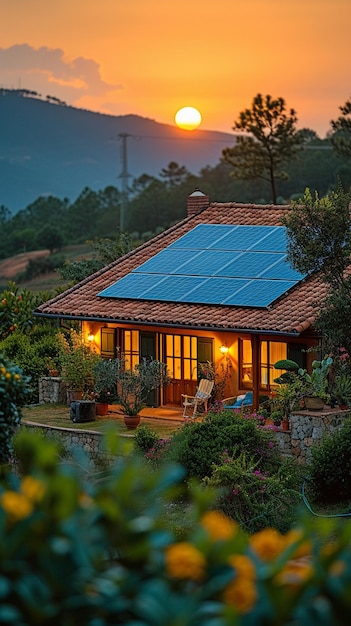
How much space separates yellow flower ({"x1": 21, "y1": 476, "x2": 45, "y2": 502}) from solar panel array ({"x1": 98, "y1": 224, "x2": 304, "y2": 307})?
21.9 m

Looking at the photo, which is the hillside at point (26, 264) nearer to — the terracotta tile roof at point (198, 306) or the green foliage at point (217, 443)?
the terracotta tile roof at point (198, 306)

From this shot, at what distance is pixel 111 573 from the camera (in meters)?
4.88

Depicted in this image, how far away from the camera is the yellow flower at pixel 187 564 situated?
15.9 feet

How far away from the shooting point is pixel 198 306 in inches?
1105

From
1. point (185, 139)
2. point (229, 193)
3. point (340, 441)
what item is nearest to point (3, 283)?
point (229, 193)

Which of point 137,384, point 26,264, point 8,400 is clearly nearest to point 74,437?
point 137,384

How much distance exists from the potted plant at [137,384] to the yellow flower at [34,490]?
70.6 feet

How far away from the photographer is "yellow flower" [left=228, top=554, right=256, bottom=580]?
477cm

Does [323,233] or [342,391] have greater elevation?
[323,233]

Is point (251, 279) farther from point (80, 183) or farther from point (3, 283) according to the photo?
point (80, 183)

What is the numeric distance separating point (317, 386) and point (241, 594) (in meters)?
19.4

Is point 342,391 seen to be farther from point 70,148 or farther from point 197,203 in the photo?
point 70,148

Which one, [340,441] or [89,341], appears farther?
[89,341]

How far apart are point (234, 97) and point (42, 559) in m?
75.7
